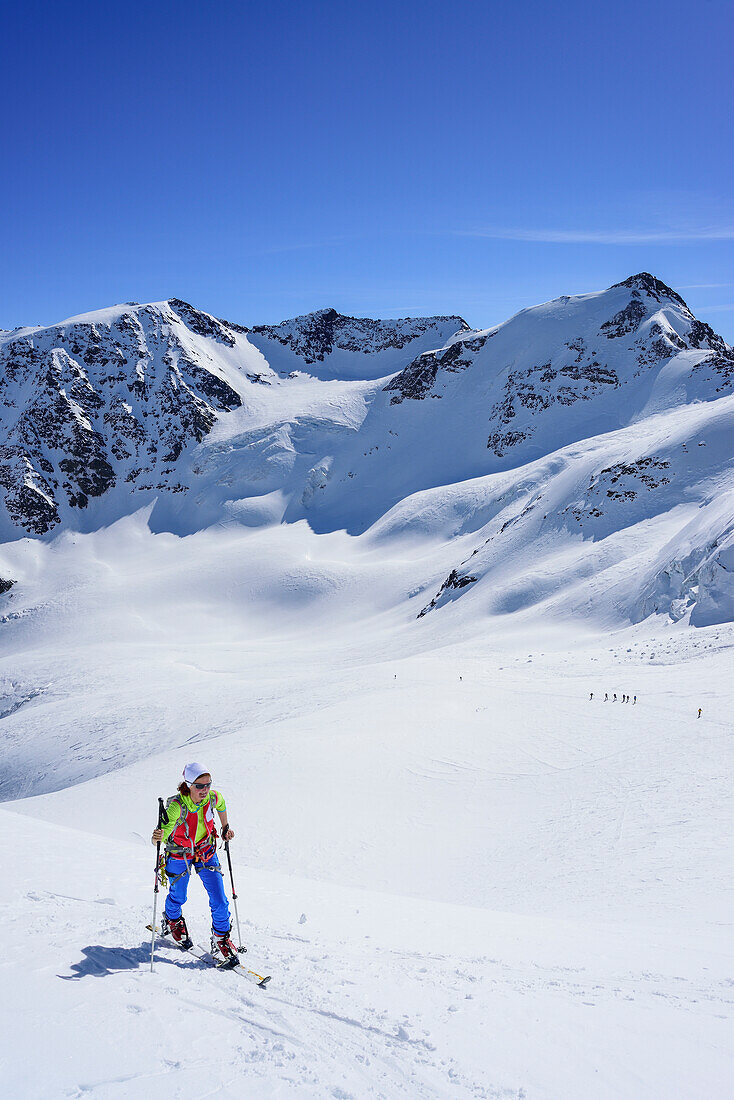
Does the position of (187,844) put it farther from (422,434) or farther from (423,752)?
(422,434)

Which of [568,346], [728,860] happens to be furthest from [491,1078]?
[568,346]

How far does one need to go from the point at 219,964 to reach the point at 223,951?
5.4 inches

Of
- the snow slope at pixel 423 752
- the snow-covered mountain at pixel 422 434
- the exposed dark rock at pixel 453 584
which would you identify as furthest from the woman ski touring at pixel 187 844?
the exposed dark rock at pixel 453 584

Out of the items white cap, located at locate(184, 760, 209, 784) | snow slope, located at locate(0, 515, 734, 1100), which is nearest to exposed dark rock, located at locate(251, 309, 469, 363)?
snow slope, located at locate(0, 515, 734, 1100)

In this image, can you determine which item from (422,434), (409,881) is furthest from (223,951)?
(422,434)

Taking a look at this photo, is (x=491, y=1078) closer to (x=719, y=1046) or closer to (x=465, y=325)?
(x=719, y=1046)

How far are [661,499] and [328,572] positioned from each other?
37.7 metres

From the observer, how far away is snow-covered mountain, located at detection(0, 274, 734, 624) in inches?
2067

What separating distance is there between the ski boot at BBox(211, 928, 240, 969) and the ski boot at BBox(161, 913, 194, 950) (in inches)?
11.1

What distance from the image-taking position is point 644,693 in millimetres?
21281

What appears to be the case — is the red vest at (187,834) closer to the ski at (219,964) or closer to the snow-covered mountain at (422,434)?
the ski at (219,964)

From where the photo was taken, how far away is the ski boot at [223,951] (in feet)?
20.0

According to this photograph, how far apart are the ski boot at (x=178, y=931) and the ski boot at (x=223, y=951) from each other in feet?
0.92

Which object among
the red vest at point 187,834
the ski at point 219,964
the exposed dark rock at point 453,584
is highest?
the exposed dark rock at point 453,584
